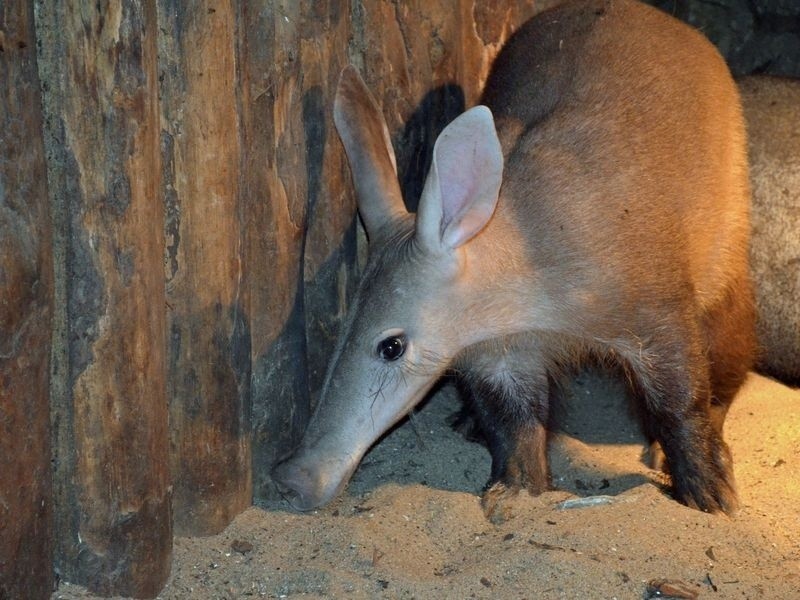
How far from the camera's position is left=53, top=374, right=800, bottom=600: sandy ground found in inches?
168

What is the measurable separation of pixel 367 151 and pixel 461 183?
1.86 ft

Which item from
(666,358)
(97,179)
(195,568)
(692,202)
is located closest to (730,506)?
(666,358)

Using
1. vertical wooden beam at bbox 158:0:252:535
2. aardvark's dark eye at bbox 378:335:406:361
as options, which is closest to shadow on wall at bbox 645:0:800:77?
aardvark's dark eye at bbox 378:335:406:361

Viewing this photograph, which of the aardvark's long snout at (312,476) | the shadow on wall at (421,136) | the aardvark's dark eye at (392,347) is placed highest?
the shadow on wall at (421,136)

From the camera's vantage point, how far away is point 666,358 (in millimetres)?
4930

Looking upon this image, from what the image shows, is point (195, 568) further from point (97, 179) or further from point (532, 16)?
point (532, 16)

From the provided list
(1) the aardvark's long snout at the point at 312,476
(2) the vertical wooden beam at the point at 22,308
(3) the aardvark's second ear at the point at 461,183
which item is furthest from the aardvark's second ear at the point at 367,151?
(2) the vertical wooden beam at the point at 22,308

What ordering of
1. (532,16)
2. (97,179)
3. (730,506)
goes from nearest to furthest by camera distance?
(97,179) → (730,506) → (532,16)

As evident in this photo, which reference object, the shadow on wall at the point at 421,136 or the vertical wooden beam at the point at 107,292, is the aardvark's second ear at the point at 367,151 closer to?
the shadow on wall at the point at 421,136

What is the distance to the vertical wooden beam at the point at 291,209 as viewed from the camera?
174 inches

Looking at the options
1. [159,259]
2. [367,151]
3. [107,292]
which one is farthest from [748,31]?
[107,292]

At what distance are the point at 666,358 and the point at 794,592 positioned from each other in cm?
111

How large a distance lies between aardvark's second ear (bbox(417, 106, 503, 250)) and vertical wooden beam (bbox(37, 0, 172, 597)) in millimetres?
1012

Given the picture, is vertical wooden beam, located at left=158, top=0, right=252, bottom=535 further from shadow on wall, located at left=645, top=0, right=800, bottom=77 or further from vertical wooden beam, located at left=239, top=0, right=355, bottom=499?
shadow on wall, located at left=645, top=0, right=800, bottom=77
